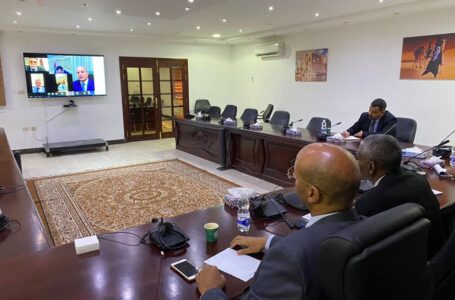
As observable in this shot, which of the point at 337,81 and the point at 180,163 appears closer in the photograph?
the point at 180,163

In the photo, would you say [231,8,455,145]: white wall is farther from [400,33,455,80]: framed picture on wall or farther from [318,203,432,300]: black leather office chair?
[318,203,432,300]: black leather office chair

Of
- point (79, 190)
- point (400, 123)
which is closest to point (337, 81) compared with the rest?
point (400, 123)

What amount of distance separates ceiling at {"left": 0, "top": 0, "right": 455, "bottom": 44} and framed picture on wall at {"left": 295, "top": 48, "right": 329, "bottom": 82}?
22.9 inches

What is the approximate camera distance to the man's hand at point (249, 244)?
1461 mm

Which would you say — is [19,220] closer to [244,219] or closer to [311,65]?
[244,219]

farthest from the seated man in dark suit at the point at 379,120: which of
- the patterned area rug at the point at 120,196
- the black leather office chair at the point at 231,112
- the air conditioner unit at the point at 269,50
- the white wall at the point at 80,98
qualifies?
the white wall at the point at 80,98

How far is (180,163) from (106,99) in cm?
311

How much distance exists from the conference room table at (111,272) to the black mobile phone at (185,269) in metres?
0.02

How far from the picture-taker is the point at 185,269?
134 centimetres

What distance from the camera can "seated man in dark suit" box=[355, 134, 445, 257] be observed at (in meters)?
1.58

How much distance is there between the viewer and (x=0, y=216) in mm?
1902

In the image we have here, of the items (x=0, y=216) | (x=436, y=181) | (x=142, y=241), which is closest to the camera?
(x=142, y=241)

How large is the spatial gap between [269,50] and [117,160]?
14.6 feet

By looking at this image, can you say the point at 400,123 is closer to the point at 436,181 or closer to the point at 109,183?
the point at 436,181
